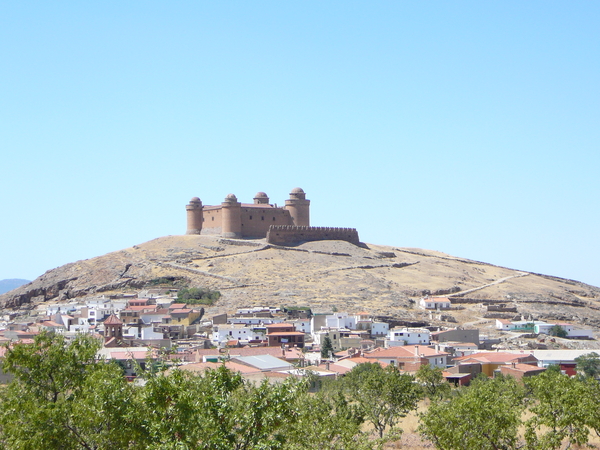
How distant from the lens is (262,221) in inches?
3356

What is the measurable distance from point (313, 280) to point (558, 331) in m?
21.7

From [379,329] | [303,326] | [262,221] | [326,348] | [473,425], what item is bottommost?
[473,425]

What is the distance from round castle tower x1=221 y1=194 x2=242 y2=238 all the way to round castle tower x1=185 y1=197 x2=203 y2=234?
4.57 metres

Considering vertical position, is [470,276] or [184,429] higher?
[470,276]

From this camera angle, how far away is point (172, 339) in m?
50.4

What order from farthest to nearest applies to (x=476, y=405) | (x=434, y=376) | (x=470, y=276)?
1. (x=470, y=276)
2. (x=434, y=376)
3. (x=476, y=405)

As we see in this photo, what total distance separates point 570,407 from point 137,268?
59417 mm

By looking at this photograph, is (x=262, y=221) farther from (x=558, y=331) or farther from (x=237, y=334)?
(x=558, y=331)

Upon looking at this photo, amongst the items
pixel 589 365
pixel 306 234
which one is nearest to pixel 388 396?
pixel 589 365

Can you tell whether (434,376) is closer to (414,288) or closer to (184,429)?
(184,429)

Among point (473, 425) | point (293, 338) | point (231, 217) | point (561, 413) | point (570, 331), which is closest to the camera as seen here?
point (473, 425)

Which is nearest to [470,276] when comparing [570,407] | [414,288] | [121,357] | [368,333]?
[414,288]

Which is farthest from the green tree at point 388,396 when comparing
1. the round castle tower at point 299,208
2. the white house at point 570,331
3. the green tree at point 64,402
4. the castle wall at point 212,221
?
the round castle tower at point 299,208

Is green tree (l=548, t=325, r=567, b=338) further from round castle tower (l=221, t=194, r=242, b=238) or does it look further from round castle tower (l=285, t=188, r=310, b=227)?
round castle tower (l=221, t=194, r=242, b=238)
